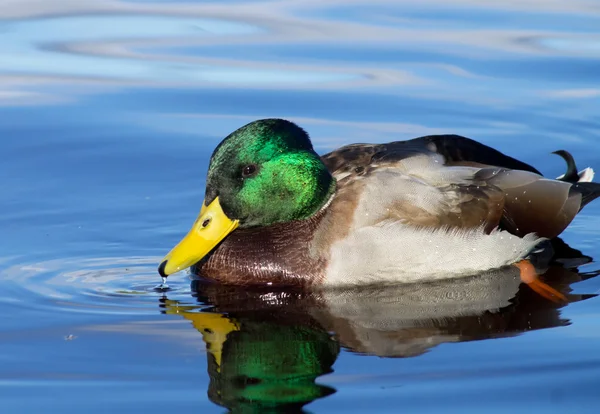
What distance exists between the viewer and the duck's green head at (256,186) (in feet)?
23.6

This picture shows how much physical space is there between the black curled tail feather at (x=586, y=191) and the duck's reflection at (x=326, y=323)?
0.57 metres

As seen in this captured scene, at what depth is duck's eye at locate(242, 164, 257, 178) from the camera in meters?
7.25

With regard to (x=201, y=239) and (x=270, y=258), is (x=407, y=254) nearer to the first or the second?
(x=270, y=258)

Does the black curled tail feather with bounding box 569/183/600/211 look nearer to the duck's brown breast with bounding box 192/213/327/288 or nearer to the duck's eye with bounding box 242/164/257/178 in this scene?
the duck's brown breast with bounding box 192/213/327/288

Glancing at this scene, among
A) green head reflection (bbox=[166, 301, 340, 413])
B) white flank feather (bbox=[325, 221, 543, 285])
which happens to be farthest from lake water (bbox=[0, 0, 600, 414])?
white flank feather (bbox=[325, 221, 543, 285])

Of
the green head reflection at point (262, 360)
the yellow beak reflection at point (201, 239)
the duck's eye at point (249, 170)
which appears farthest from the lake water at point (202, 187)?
the duck's eye at point (249, 170)

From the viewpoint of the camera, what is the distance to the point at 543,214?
7840 mm

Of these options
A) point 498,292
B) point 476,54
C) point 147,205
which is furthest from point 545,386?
point 476,54

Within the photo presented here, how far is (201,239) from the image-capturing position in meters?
7.21

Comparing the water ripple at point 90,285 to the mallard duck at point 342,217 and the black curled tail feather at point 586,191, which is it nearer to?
the mallard duck at point 342,217

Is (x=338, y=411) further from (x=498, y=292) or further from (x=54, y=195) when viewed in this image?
(x=54, y=195)

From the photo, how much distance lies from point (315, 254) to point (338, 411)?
81.0 inches

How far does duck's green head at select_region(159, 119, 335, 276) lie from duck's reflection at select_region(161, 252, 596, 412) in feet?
1.15

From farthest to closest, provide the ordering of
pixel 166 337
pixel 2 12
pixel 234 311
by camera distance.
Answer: pixel 2 12 < pixel 234 311 < pixel 166 337
